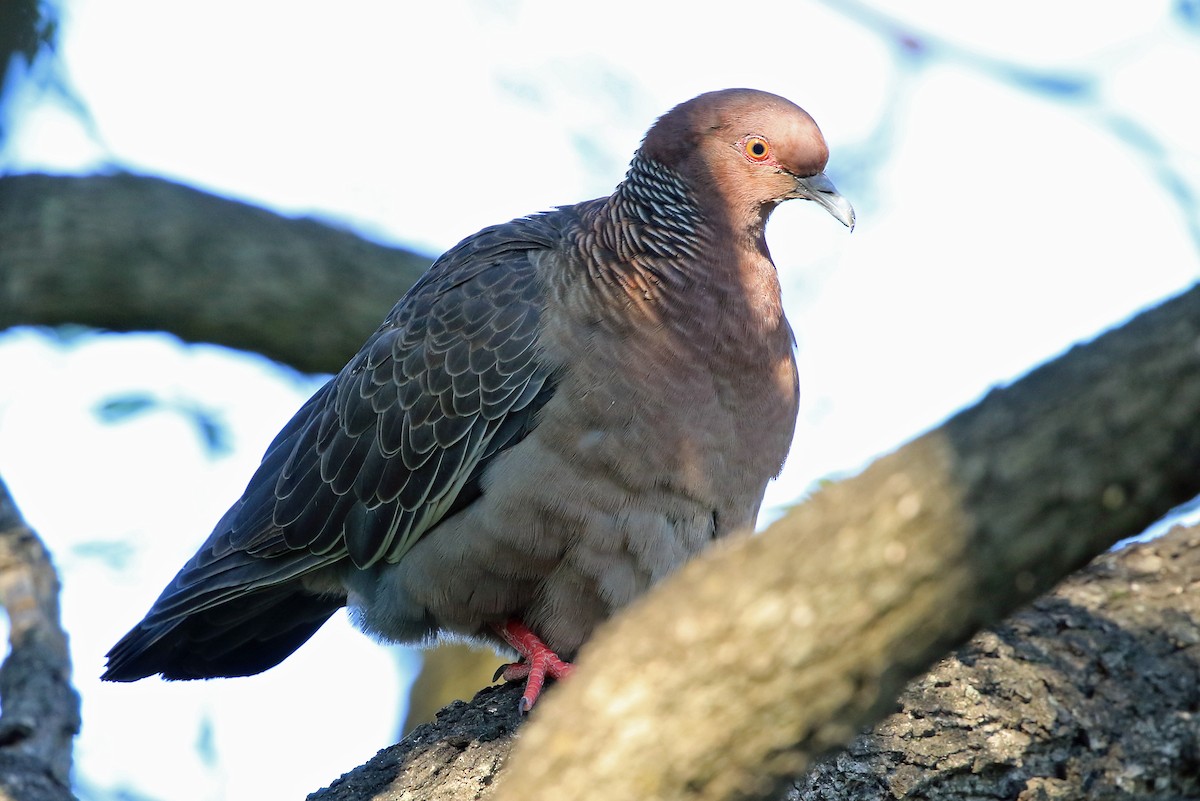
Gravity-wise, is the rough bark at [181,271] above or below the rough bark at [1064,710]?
above

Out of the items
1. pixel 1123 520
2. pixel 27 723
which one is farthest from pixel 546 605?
pixel 1123 520

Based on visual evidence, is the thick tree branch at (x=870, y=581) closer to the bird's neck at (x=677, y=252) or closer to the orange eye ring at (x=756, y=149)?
the bird's neck at (x=677, y=252)

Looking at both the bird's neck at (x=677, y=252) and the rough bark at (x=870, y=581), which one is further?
the bird's neck at (x=677, y=252)

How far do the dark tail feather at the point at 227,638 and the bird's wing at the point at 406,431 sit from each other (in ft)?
0.51

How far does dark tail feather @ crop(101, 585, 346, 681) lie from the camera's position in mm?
4898

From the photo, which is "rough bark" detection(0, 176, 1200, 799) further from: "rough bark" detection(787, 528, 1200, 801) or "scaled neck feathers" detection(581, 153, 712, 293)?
"scaled neck feathers" detection(581, 153, 712, 293)

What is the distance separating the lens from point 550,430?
4375 millimetres

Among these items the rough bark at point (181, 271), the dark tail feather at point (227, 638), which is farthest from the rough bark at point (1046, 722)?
the rough bark at point (181, 271)

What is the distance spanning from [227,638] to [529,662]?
149cm

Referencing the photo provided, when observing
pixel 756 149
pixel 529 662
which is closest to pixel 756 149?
pixel 756 149

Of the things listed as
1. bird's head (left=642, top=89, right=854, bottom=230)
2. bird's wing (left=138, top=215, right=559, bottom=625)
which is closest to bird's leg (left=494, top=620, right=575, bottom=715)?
bird's wing (left=138, top=215, right=559, bottom=625)

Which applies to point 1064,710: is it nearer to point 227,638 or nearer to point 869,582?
point 869,582

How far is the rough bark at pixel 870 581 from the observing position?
5.87 feet

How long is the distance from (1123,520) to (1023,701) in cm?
169
